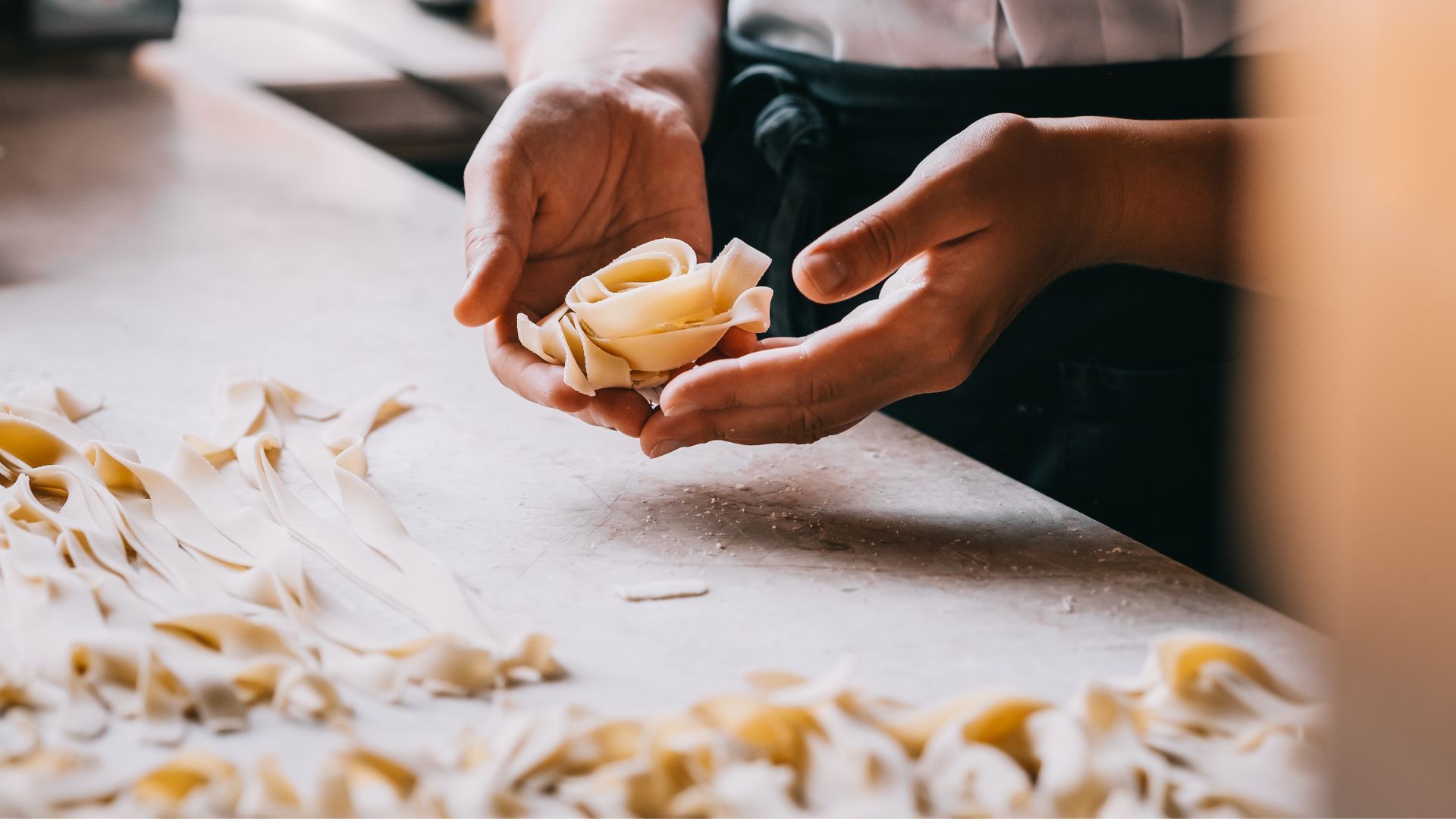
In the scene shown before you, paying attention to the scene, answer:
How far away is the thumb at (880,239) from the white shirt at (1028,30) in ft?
0.93

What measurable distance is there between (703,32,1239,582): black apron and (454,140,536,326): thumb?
250 millimetres

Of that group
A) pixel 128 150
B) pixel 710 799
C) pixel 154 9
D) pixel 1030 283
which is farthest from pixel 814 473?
pixel 154 9

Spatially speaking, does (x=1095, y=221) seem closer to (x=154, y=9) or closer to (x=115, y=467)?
(x=115, y=467)

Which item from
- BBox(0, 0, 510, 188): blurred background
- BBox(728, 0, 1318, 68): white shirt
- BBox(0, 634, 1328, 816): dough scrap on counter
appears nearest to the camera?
BBox(0, 634, 1328, 816): dough scrap on counter

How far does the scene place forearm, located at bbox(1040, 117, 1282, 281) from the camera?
2.93 feet

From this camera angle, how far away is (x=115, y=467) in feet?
2.76

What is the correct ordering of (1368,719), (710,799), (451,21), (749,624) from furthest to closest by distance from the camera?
(451,21)
(749,624)
(710,799)
(1368,719)

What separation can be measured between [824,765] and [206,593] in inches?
15.6

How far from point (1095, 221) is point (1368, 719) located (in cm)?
70

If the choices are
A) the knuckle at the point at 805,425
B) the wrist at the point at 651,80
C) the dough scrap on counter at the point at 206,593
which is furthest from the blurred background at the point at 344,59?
the knuckle at the point at 805,425

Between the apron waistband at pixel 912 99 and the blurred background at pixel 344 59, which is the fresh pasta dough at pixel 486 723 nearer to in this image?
the apron waistband at pixel 912 99

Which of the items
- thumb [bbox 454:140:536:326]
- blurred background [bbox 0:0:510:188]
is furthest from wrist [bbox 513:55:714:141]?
blurred background [bbox 0:0:510:188]

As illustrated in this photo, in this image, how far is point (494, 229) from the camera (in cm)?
95

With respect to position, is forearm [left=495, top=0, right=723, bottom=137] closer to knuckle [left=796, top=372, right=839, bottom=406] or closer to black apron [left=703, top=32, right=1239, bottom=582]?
black apron [left=703, top=32, right=1239, bottom=582]
